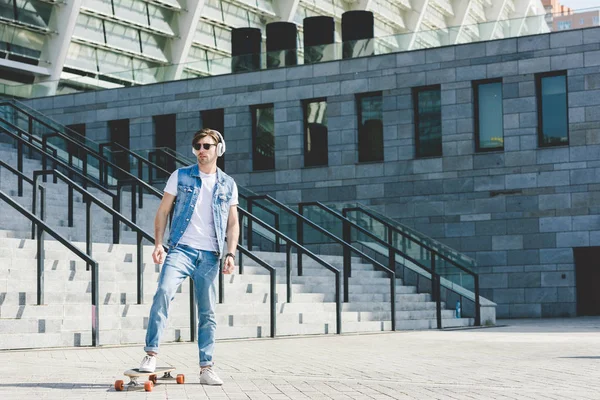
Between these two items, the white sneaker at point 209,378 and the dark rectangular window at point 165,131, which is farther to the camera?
the dark rectangular window at point 165,131

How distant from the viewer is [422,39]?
28484mm

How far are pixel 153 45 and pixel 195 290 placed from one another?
43.8 meters

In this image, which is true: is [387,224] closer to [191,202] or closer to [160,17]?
[191,202]

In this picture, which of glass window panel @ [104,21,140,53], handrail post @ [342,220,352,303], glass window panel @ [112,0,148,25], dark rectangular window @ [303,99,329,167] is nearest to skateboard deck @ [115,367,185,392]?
handrail post @ [342,220,352,303]

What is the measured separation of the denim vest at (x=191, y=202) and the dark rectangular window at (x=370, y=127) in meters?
20.5

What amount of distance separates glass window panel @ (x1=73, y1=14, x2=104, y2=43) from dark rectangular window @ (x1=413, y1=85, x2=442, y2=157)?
22.2 m

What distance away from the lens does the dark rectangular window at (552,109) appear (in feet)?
87.1

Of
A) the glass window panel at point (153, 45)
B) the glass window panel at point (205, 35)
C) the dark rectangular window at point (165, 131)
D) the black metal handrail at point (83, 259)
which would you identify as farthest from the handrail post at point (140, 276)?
the glass window panel at point (205, 35)

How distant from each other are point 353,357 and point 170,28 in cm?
4075

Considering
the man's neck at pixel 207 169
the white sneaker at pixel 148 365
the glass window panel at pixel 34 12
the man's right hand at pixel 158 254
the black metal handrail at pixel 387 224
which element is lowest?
the white sneaker at pixel 148 365

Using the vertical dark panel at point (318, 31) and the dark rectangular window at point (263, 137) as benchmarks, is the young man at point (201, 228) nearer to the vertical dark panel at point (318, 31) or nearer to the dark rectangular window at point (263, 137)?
the dark rectangular window at point (263, 137)

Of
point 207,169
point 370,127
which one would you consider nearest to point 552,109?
point 370,127

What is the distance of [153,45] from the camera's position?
51125 mm

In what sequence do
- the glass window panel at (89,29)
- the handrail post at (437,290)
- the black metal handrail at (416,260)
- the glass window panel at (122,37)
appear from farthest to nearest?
the glass window panel at (122,37)
the glass window panel at (89,29)
the black metal handrail at (416,260)
the handrail post at (437,290)
